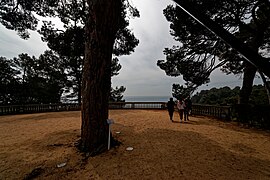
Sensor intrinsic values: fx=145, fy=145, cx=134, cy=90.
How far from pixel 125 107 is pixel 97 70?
39.6 ft

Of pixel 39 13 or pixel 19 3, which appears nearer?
pixel 19 3

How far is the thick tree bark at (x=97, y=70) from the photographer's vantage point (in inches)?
182

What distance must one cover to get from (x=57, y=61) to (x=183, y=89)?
1732 centimetres

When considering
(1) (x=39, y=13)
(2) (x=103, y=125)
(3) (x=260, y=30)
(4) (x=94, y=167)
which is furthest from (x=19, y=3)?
(3) (x=260, y=30)

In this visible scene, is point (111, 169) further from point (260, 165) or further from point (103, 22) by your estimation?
point (103, 22)

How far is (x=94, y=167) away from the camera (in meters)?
3.80

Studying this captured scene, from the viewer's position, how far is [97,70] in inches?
185

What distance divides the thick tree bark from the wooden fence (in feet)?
30.0

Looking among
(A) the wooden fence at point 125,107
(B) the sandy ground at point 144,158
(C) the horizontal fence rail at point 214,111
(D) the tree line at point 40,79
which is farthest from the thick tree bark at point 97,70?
(D) the tree line at point 40,79

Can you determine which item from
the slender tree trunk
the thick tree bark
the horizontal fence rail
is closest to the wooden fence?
the horizontal fence rail

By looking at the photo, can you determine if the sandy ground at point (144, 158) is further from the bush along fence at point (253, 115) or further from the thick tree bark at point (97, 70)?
the bush along fence at point (253, 115)

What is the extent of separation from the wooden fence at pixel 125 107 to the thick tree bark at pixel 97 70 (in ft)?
30.0

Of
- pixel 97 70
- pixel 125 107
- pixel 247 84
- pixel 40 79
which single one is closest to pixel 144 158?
pixel 97 70

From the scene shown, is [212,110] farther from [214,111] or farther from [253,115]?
[253,115]
